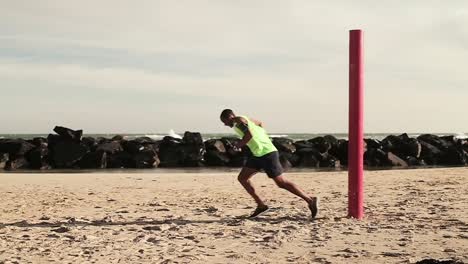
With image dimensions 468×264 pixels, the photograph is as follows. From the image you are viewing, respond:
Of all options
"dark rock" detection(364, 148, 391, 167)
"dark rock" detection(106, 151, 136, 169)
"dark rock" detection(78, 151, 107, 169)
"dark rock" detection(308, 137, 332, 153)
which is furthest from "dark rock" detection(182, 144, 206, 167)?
"dark rock" detection(364, 148, 391, 167)

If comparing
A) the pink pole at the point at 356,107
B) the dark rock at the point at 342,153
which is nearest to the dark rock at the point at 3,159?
the dark rock at the point at 342,153

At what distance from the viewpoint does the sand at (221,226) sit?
203 inches

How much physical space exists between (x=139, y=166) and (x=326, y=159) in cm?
654

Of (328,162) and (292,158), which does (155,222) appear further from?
(328,162)

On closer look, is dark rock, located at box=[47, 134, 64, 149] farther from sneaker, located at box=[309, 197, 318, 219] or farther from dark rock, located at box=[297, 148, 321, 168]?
sneaker, located at box=[309, 197, 318, 219]

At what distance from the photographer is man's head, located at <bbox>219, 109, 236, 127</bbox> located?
23.0 ft

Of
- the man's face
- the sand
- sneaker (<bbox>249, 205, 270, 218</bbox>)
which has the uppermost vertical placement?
the man's face

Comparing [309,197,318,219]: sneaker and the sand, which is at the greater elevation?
[309,197,318,219]: sneaker

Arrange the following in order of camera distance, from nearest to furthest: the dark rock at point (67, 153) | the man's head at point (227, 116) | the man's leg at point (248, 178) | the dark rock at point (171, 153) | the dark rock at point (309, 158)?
the man's head at point (227, 116), the man's leg at point (248, 178), the dark rock at point (67, 153), the dark rock at point (309, 158), the dark rock at point (171, 153)

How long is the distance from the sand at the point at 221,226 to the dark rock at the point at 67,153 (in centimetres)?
884

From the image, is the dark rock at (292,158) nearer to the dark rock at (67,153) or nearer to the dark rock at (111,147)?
the dark rock at (111,147)

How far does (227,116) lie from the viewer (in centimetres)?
699

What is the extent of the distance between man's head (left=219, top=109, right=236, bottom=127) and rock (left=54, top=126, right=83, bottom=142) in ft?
52.6

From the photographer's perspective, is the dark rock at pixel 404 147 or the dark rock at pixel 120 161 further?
the dark rock at pixel 404 147
